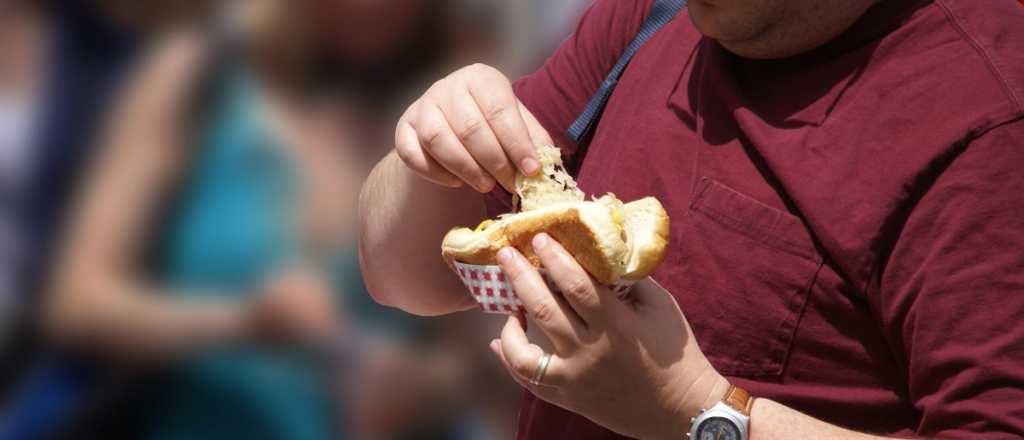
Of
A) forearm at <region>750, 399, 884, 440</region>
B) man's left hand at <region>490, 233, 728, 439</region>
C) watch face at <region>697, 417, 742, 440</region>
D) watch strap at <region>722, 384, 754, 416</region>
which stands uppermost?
man's left hand at <region>490, 233, 728, 439</region>

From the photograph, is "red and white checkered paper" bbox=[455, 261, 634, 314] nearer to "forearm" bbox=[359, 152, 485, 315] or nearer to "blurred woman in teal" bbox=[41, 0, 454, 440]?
"forearm" bbox=[359, 152, 485, 315]

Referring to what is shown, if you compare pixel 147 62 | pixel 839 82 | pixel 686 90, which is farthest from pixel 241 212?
pixel 839 82

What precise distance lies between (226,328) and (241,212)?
0.24 meters

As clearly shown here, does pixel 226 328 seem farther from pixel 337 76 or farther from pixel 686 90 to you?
pixel 686 90

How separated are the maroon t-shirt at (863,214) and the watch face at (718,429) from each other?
112mm

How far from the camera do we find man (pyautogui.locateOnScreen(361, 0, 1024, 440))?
1330mm

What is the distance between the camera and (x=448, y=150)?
1.58m

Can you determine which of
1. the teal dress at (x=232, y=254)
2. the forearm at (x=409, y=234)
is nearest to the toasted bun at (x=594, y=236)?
the forearm at (x=409, y=234)

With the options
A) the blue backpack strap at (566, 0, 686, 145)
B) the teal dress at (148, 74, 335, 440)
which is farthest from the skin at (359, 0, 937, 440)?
the teal dress at (148, 74, 335, 440)

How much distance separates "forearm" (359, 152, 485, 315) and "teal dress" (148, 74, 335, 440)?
1.02ft

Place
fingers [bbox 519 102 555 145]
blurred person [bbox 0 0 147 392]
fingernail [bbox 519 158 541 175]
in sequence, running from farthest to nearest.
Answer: blurred person [bbox 0 0 147 392]
fingers [bbox 519 102 555 145]
fingernail [bbox 519 158 541 175]

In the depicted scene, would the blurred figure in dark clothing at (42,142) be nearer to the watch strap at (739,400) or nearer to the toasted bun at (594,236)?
the toasted bun at (594,236)

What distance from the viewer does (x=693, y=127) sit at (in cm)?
163

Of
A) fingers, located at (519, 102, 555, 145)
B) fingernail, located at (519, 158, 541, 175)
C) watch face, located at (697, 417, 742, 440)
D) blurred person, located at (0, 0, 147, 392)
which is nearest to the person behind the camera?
watch face, located at (697, 417, 742, 440)
